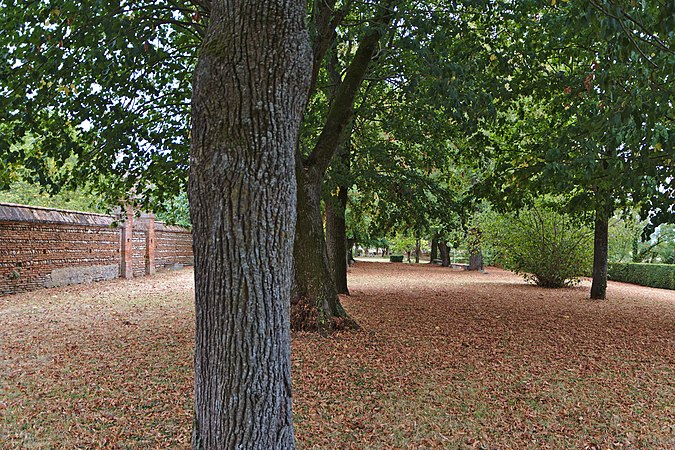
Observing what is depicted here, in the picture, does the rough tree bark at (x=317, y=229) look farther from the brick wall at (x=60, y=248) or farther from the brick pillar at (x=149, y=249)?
the brick pillar at (x=149, y=249)

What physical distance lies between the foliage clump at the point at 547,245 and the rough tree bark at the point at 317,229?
9478 mm

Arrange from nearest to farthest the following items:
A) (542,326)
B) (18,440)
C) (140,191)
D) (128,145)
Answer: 1. (18,440)
2. (128,145)
3. (542,326)
4. (140,191)

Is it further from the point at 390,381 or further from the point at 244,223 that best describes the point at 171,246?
the point at 244,223

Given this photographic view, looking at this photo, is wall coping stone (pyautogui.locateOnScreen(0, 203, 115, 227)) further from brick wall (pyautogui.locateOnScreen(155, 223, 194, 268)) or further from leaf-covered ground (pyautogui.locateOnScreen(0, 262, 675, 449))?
brick wall (pyautogui.locateOnScreen(155, 223, 194, 268))

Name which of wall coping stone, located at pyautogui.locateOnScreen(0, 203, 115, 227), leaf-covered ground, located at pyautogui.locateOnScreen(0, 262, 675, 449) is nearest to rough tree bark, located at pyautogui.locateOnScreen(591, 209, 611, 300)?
leaf-covered ground, located at pyautogui.locateOnScreen(0, 262, 675, 449)

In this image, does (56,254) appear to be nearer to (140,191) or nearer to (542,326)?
(140,191)

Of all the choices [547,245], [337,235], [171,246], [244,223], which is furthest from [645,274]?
[244,223]

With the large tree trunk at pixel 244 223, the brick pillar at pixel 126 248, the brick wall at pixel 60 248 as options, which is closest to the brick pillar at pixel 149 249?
the brick wall at pixel 60 248

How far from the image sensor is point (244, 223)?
2.41m

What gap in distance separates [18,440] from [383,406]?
292 centimetres

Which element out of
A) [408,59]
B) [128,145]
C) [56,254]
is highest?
[408,59]

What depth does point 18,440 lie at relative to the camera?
3555 mm

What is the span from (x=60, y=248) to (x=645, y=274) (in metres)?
22.8

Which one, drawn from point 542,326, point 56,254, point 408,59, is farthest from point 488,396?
point 56,254
